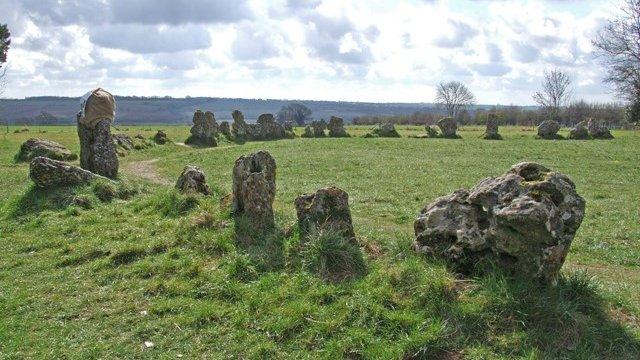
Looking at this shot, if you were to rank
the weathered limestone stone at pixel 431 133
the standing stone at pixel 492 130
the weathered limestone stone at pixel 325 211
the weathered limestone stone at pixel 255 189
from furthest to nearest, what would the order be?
the weathered limestone stone at pixel 431 133
the standing stone at pixel 492 130
the weathered limestone stone at pixel 255 189
the weathered limestone stone at pixel 325 211

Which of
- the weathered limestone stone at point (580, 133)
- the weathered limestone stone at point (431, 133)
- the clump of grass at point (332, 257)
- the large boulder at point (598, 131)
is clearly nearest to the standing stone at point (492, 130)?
the weathered limestone stone at point (431, 133)

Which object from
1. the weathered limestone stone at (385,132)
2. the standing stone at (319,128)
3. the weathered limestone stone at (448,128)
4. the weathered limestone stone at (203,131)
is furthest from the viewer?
the standing stone at (319,128)

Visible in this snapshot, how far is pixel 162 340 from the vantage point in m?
7.53

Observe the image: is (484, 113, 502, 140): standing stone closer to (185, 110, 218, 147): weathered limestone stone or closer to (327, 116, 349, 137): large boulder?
(327, 116, 349, 137): large boulder

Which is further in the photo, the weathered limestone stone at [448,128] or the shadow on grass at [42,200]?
the weathered limestone stone at [448,128]

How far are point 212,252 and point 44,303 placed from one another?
291 cm

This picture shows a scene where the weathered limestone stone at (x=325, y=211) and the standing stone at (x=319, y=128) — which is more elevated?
the weathered limestone stone at (x=325, y=211)

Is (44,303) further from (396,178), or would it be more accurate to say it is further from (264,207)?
(396,178)

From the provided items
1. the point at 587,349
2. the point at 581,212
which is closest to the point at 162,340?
the point at 587,349

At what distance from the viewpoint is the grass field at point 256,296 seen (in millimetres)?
7191

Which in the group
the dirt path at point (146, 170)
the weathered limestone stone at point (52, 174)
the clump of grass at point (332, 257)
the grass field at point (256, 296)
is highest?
the weathered limestone stone at point (52, 174)

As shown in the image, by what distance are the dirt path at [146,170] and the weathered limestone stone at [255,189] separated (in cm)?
1131

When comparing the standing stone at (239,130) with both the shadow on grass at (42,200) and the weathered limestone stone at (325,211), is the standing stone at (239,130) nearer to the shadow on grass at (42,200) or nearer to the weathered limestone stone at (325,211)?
the shadow on grass at (42,200)

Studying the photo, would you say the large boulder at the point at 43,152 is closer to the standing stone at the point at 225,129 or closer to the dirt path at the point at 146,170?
the dirt path at the point at 146,170
